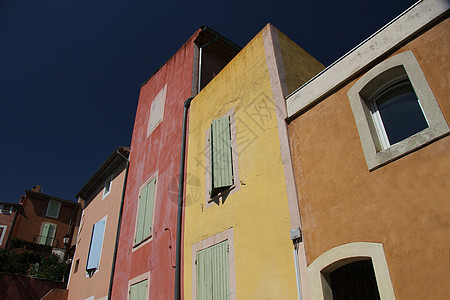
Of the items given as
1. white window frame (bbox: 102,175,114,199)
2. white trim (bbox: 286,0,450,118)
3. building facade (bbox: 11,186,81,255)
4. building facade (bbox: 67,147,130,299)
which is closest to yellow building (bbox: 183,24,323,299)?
white trim (bbox: 286,0,450,118)

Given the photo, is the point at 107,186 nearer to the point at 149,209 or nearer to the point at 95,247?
the point at 95,247

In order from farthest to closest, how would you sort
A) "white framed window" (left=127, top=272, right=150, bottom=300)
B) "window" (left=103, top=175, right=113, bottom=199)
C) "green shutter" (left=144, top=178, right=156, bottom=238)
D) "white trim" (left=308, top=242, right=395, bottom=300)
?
"window" (left=103, top=175, right=113, bottom=199), "green shutter" (left=144, top=178, right=156, bottom=238), "white framed window" (left=127, top=272, right=150, bottom=300), "white trim" (left=308, top=242, right=395, bottom=300)

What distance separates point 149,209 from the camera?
30.7ft

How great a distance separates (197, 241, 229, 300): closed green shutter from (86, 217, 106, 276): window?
23.5 ft

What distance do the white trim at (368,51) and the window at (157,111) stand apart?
6.29m

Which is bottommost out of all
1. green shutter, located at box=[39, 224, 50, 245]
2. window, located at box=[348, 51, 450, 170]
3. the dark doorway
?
the dark doorway

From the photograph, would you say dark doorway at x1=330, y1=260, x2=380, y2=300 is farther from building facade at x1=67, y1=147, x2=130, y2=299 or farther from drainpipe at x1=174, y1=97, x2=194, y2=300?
building facade at x1=67, y1=147, x2=130, y2=299

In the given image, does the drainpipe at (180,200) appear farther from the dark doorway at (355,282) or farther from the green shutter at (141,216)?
the dark doorway at (355,282)

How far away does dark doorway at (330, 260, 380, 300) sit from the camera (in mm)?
4266

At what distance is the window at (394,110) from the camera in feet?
12.4

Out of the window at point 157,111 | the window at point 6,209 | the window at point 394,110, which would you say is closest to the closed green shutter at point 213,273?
the window at point 394,110

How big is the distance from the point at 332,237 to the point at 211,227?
9.22ft

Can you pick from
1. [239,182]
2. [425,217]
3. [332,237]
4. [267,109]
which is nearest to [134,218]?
[239,182]

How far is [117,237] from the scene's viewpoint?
35.4 ft
